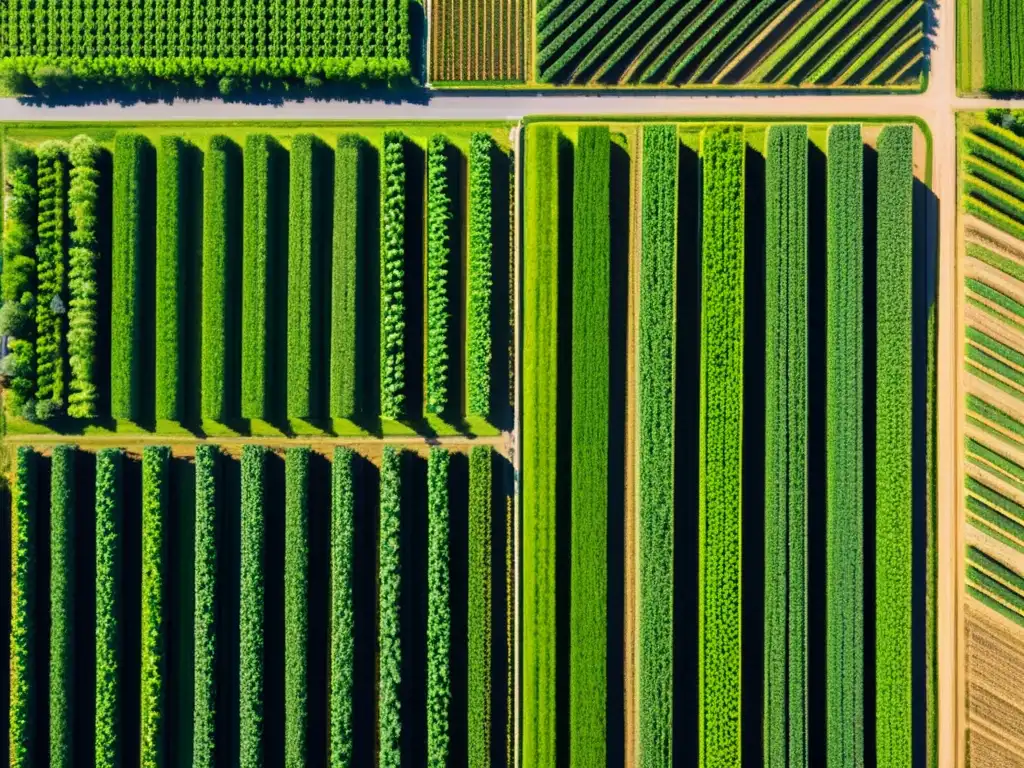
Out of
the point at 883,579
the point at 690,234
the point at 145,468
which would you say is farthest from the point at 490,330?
the point at 883,579

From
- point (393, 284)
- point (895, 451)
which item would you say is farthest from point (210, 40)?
point (895, 451)

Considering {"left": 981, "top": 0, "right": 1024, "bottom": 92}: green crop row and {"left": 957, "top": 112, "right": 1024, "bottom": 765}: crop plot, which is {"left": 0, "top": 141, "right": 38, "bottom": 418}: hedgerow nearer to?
{"left": 957, "top": 112, "right": 1024, "bottom": 765}: crop plot

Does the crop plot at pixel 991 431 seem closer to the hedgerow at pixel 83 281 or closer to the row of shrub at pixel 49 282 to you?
the hedgerow at pixel 83 281

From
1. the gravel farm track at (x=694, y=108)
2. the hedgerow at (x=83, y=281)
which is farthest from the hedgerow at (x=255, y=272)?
the hedgerow at (x=83, y=281)

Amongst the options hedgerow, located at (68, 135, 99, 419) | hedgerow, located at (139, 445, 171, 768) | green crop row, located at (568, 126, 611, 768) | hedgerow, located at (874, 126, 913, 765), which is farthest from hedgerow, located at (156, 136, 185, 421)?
hedgerow, located at (874, 126, 913, 765)

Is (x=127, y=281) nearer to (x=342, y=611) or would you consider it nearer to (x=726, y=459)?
(x=342, y=611)

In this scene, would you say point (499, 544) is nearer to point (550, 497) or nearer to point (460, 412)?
point (550, 497)
